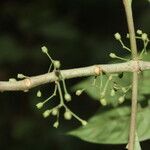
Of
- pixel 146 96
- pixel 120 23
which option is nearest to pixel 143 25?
pixel 120 23

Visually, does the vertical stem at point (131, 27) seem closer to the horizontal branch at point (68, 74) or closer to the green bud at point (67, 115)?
the horizontal branch at point (68, 74)

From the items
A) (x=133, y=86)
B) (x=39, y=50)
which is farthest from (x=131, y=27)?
(x=39, y=50)

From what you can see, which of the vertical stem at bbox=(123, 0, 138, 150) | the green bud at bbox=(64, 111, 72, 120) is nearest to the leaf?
the vertical stem at bbox=(123, 0, 138, 150)

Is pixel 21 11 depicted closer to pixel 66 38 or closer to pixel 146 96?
pixel 66 38

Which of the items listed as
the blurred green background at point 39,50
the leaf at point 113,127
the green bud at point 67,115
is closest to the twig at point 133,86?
the green bud at point 67,115

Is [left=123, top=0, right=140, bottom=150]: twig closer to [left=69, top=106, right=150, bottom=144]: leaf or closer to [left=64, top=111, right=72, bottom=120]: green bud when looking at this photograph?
[left=64, top=111, right=72, bottom=120]: green bud

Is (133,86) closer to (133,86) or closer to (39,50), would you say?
(133,86)
